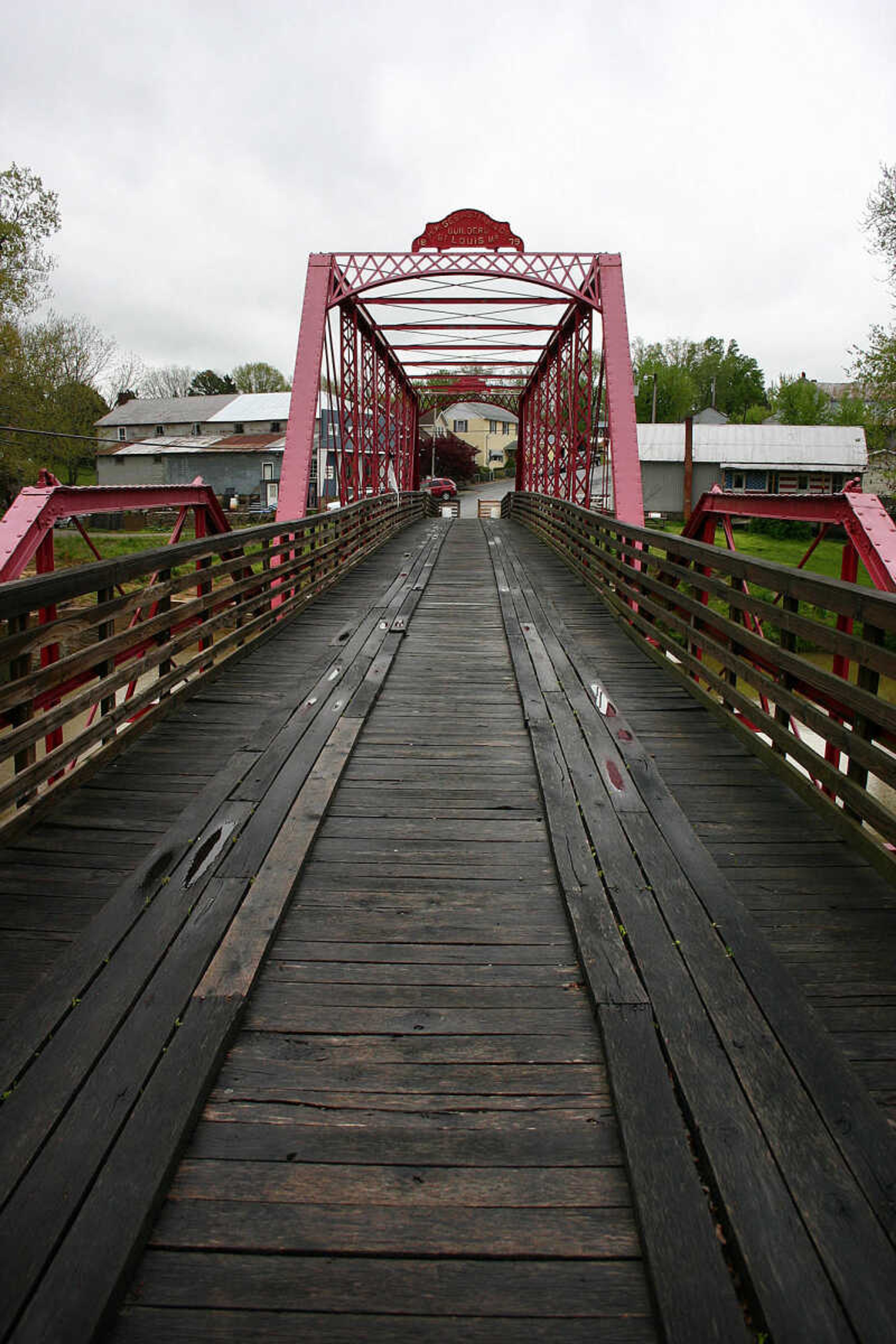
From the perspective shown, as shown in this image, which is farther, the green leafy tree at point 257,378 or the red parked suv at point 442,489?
the green leafy tree at point 257,378

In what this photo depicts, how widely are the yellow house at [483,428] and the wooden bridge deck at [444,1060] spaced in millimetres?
74939

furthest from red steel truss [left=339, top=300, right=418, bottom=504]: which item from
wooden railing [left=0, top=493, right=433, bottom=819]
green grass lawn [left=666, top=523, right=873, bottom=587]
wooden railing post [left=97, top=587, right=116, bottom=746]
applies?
green grass lawn [left=666, top=523, right=873, bottom=587]

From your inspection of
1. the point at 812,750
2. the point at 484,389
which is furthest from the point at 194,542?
the point at 484,389

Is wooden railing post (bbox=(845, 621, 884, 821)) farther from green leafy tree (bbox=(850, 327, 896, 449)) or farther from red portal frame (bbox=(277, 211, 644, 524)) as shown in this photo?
green leafy tree (bbox=(850, 327, 896, 449))

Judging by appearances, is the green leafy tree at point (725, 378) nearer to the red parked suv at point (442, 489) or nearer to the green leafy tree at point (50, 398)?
the red parked suv at point (442, 489)

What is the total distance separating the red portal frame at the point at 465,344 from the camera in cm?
1130

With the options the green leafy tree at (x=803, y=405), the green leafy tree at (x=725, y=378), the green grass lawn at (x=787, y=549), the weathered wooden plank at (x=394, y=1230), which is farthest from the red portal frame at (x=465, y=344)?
the green leafy tree at (x=725, y=378)

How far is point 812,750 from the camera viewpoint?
366 cm

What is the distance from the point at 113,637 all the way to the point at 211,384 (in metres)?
95.5

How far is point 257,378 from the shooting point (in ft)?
296

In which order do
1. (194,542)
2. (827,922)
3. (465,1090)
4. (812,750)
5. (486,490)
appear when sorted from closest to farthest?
(465,1090) → (827,922) → (812,750) → (194,542) → (486,490)

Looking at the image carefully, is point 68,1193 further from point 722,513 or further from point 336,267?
point 336,267

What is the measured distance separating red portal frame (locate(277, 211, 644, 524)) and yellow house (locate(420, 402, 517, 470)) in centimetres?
5663

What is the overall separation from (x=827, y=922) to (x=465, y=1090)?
4.79 ft
